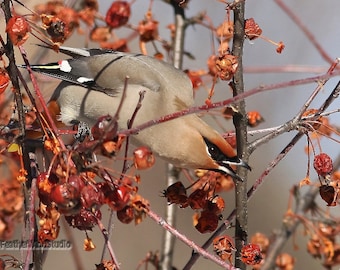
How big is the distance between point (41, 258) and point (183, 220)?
525cm

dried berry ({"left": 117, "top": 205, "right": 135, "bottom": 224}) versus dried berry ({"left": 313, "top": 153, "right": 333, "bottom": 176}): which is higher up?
dried berry ({"left": 313, "top": 153, "right": 333, "bottom": 176})

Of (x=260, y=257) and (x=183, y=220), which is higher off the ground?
(x=260, y=257)

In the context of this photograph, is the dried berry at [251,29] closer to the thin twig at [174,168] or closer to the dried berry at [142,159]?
the dried berry at [142,159]

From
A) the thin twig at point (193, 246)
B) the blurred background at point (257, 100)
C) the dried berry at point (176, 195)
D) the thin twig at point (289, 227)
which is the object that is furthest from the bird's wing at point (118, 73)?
the blurred background at point (257, 100)

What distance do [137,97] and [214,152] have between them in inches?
A: 19.5

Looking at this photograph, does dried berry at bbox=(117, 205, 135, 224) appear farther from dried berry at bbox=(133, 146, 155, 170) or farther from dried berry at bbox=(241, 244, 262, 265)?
dried berry at bbox=(241, 244, 262, 265)

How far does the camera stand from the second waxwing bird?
2.47 meters

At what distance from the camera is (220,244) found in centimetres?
179

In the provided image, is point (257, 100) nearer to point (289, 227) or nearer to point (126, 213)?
point (289, 227)

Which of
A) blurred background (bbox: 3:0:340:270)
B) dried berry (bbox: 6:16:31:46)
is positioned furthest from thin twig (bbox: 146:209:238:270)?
blurred background (bbox: 3:0:340:270)

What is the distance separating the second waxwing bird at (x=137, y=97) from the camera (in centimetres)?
247

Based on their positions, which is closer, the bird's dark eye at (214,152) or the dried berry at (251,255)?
the dried berry at (251,255)

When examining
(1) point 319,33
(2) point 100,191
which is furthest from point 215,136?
(1) point 319,33

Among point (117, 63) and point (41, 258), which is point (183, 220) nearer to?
point (117, 63)
